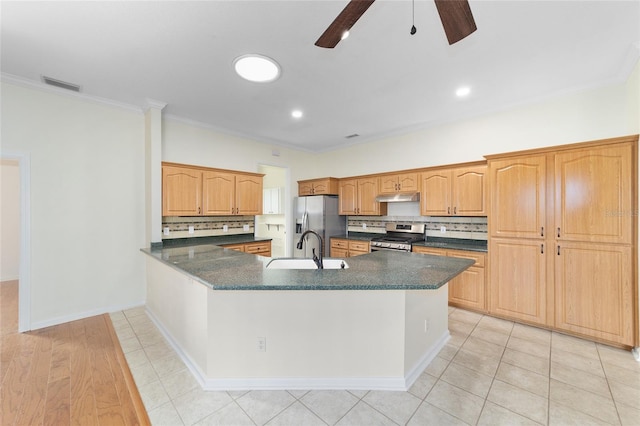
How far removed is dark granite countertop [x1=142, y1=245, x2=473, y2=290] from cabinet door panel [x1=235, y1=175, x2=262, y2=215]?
189cm

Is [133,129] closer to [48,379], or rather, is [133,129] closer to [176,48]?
[176,48]

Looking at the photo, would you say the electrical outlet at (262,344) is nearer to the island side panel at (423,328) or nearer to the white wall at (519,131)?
the island side panel at (423,328)

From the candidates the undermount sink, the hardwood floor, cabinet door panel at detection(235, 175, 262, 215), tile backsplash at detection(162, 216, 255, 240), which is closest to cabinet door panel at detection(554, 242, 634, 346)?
the undermount sink

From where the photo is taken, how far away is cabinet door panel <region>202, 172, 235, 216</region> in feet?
13.3

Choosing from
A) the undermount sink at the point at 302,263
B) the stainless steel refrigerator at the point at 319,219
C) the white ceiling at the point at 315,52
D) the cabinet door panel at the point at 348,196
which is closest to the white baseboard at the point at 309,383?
the undermount sink at the point at 302,263

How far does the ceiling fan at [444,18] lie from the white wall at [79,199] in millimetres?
3388

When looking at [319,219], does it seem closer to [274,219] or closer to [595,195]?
[274,219]

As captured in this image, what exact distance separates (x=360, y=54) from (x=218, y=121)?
105 inches

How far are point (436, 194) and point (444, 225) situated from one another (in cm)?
57

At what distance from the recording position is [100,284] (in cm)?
337

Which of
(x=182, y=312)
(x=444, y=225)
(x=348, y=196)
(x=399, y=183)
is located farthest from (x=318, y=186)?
(x=182, y=312)

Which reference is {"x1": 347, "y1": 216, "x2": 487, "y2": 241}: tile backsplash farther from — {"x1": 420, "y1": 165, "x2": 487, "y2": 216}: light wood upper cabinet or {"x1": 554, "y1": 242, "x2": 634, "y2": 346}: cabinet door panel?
{"x1": 554, "y1": 242, "x2": 634, "y2": 346}: cabinet door panel

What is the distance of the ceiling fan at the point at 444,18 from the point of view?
1.23 meters

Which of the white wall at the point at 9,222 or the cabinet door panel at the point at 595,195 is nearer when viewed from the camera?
the cabinet door panel at the point at 595,195
